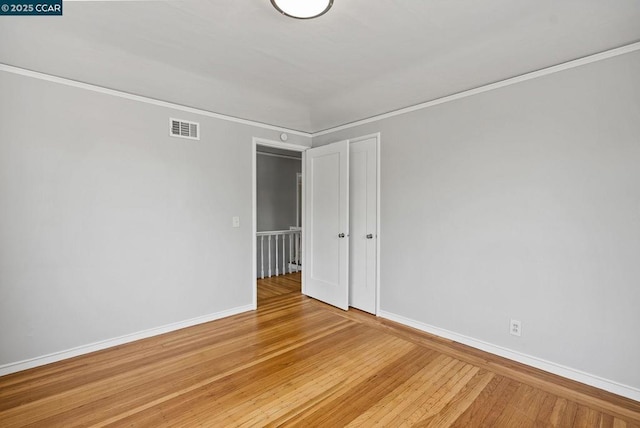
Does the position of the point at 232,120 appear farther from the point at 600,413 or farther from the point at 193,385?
the point at 600,413

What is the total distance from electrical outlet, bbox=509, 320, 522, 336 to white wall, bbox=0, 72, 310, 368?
117 inches

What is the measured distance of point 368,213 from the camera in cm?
380

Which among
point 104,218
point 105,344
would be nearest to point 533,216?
point 104,218

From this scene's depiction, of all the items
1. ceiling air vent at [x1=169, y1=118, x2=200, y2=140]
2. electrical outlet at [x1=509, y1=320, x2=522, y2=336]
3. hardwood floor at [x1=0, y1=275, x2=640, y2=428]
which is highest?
ceiling air vent at [x1=169, y1=118, x2=200, y2=140]

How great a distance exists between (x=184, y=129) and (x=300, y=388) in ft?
9.23

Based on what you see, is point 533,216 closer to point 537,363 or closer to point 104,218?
point 537,363

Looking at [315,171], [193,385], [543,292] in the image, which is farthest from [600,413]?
[315,171]

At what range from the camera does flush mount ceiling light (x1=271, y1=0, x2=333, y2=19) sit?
1788 millimetres

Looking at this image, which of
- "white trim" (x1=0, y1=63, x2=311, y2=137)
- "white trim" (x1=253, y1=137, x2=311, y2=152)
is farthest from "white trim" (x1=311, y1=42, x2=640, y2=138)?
"white trim" (x1=0, y1=63, x2=311, y2=137)

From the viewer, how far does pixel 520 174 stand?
2588 millimetres

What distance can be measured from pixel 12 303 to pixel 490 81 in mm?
4452

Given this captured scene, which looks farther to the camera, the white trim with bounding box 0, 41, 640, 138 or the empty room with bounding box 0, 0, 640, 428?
the white trim with bounding box 0, 41, 640, 138

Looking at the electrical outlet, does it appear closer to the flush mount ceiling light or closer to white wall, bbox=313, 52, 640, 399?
white wall, bbox=313, 52, 640, 399

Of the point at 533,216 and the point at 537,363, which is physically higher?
the point at 533,216
